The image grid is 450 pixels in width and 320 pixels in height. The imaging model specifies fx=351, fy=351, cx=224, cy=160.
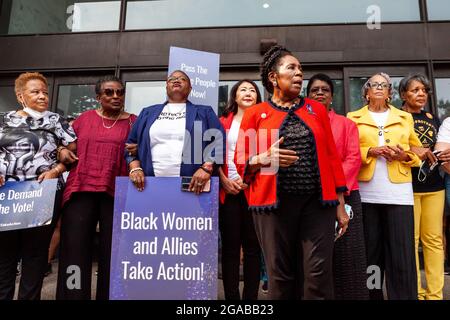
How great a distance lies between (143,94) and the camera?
5.34 meters

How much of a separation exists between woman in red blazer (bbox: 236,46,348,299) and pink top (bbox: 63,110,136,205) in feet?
3.89

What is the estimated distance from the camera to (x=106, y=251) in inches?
104

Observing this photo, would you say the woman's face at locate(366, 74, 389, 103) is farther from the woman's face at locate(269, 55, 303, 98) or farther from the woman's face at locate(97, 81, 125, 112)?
the woman's face at locate(97, 81, 125, 112)

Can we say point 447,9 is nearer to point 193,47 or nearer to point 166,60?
point 193,47

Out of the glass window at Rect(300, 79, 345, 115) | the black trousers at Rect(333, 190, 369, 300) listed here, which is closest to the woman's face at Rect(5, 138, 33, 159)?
the black trousers at Rect(333, 190, 369, 300)

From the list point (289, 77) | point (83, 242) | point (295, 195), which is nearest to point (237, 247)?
point (295, 195)

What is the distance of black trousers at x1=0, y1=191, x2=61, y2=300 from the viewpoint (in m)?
2.47

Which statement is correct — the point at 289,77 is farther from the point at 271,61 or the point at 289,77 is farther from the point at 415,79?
the point at 415,79

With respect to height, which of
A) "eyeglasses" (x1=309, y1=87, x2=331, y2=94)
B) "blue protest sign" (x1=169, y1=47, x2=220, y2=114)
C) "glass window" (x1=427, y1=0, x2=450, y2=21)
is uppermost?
"glass window" (x1=427, y1=0, x2=450, y2=21)

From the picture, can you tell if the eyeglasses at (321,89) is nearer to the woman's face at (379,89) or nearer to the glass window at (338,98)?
the woman's face at (379,89)

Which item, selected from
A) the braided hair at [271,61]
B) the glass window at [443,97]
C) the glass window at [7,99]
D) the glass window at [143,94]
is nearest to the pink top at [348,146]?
the braided hair at [271,61]

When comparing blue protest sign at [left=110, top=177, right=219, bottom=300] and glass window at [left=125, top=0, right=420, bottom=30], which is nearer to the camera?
blue protest sign at [left=110, top=177, right=219, bottom=300]

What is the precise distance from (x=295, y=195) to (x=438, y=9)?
4.78 m
